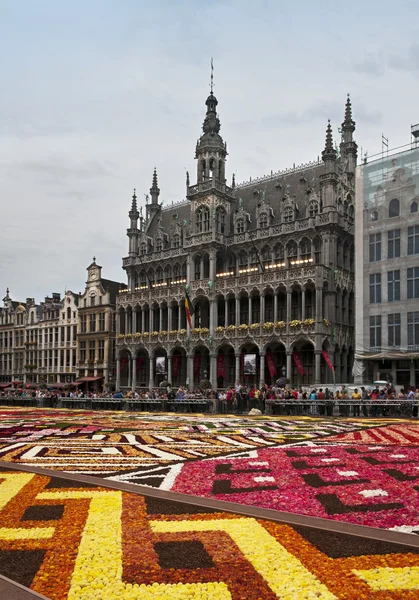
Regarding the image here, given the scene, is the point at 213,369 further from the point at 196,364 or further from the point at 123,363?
the point at 123,363

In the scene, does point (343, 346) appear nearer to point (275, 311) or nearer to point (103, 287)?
point (275, 311)

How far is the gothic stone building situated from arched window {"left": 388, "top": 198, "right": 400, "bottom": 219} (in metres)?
6.31

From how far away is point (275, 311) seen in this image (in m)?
52.7

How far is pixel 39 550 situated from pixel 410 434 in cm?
1510

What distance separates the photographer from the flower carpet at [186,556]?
19.1ft

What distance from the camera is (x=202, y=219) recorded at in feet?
198

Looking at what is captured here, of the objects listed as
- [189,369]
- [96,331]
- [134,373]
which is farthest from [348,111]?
[96,331]

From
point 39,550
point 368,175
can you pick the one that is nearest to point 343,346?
point 368,175

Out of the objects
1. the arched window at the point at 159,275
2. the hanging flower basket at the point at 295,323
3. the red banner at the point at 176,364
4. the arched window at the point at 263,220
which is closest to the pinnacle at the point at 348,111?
the arched window at the point at 263,220

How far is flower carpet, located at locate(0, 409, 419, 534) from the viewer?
943 cm

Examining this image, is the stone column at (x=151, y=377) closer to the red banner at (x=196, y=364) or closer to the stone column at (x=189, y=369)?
the stone column at (x=189, y=369)

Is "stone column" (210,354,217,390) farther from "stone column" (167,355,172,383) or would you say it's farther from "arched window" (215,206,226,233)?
"arched window" (215,206,226,233)

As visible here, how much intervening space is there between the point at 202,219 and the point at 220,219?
1839mm

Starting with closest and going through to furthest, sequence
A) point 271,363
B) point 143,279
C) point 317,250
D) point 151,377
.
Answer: point 271,363, point 317,250, point 151,377, point 143,279
